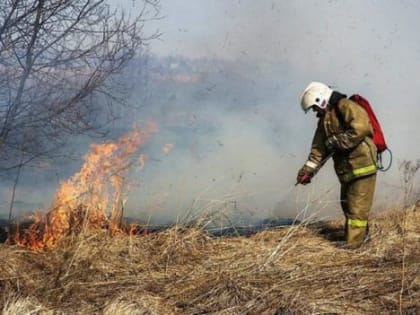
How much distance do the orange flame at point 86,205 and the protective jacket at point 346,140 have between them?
2003 millimetres

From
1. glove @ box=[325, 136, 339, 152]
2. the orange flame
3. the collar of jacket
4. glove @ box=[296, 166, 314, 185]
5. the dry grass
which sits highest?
the collar of jacket

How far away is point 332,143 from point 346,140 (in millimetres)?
150

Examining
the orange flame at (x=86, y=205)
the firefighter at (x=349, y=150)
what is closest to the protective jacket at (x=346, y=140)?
the firefighter at (x=349, y=150)

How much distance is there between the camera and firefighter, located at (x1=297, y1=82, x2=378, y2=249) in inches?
223

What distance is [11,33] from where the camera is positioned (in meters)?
6.29

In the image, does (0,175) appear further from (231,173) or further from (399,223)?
(399,223)

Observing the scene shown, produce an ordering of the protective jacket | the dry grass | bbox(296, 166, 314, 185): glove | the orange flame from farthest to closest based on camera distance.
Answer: bbox(296, 166, 314, 185): glove
the protective jacket
the orange flame
the dry grass

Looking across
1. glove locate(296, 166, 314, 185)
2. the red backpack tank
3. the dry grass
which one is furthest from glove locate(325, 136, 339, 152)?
the dry grass

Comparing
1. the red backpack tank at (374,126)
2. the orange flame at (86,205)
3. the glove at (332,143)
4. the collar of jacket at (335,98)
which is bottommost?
the orange flame at (86,205)

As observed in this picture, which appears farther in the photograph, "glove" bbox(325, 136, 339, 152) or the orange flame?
"glove" bbox(325, 136, 339, 152)

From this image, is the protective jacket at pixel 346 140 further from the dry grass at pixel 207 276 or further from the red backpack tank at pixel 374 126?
the dry grass at pixel 207 276

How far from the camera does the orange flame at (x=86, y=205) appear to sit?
17.9 ft

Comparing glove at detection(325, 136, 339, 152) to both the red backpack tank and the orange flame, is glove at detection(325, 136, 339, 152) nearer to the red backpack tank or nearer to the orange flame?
the red backpack tank

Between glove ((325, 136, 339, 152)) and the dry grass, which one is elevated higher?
glove ((325, 136, 339, 152))
